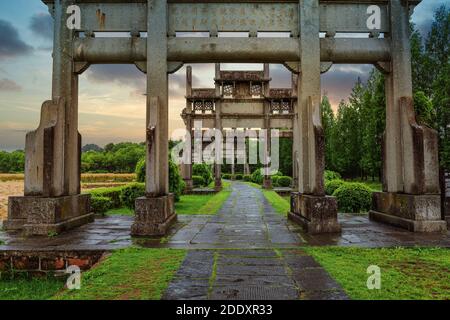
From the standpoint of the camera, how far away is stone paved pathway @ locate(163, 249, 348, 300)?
399 cm

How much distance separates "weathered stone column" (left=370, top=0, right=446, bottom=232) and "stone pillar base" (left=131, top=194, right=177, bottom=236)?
5.37m

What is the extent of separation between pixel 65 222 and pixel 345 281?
248 inches

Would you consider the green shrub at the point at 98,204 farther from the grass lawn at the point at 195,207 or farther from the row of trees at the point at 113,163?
the row of trees at the point at 113,163

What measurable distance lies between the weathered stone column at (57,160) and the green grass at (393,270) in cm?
560

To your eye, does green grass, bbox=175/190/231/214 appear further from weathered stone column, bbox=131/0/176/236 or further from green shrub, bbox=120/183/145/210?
weathered stone column, bbox=131/0/176/236

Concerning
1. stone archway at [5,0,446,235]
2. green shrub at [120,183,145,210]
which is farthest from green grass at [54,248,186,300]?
green shrub at [120,183,145,210]

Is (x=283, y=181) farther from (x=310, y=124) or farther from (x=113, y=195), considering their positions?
(x=310, y=124)

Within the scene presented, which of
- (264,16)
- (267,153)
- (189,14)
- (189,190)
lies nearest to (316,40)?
(264,16)

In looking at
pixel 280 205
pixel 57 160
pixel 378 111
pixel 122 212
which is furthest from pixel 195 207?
pixel 378 111

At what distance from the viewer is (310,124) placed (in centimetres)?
866

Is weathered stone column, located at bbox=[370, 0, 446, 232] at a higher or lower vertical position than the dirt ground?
higher

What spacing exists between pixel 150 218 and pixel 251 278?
389 centimetres

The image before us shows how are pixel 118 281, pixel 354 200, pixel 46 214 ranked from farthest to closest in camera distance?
pixel 354 200 → pixel 46 214 → pixel 118 281

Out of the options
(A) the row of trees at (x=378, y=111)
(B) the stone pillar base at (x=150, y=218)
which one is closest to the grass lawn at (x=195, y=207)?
(B) the stone pillar base at (x=150, y=218)
